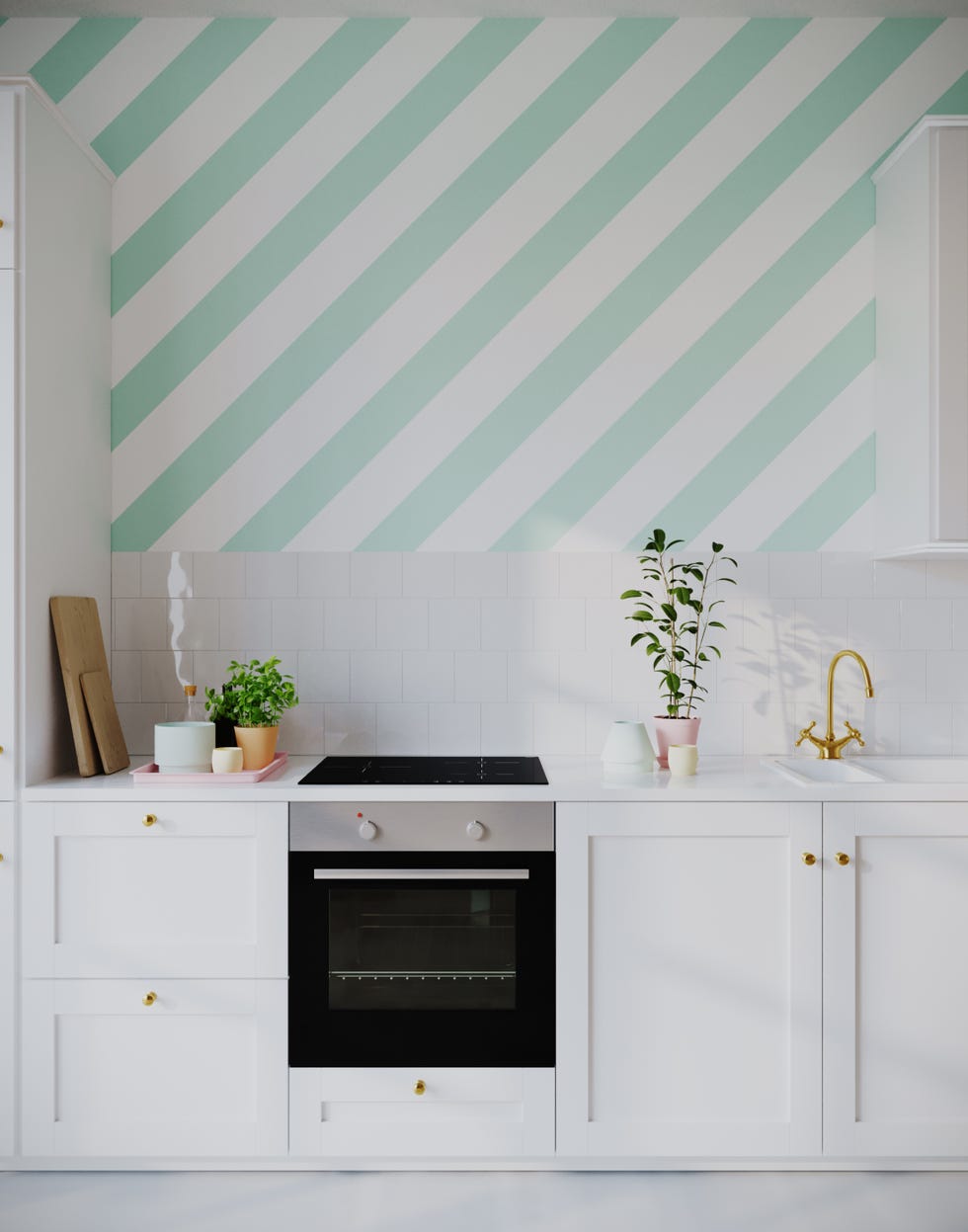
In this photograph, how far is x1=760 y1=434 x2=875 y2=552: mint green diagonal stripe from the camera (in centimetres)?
268

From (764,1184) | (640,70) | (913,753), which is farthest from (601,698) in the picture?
(640,70)

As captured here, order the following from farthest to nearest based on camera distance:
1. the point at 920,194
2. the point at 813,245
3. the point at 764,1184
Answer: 1. the point at 813,245
2. the point at 920,194
3. the point at 764,1184

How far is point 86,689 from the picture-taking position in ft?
7.67

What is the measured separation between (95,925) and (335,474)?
135 centimetres

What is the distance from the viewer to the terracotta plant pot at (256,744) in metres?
2.29

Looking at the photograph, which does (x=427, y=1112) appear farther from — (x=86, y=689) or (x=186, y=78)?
(x=186, y=78)

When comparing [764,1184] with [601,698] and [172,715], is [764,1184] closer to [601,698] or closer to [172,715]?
[601,698]

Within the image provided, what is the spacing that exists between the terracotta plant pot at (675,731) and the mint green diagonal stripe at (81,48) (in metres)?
2.51

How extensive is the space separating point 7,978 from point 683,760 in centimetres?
170

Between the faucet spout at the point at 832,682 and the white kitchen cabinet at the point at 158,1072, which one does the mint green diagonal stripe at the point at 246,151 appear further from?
the faucet spout at the point at 832,682

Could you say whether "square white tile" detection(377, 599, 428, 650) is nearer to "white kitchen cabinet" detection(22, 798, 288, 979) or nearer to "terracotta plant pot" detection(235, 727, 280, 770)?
"terracotta plant pot" detection(235, 727, 280, 770)

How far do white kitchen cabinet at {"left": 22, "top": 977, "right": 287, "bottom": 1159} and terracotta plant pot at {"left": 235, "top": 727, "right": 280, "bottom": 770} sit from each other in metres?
0.52

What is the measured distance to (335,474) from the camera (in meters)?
2.67

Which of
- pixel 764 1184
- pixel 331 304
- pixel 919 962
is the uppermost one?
pixel 331 304
